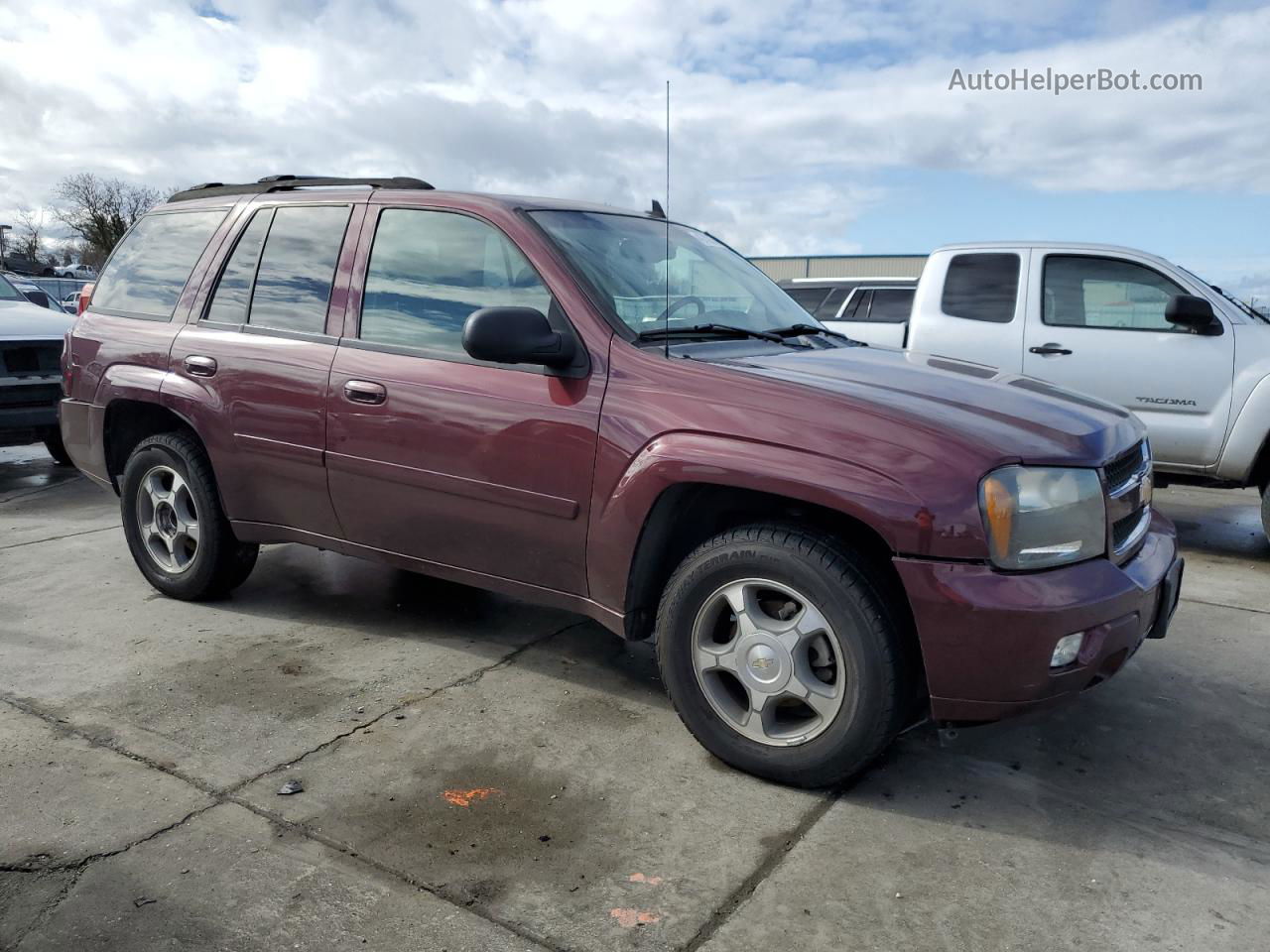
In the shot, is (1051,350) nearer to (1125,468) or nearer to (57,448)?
(1125,468)

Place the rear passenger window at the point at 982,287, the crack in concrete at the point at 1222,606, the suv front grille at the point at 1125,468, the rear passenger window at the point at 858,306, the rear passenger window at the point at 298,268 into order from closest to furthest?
the suv front grille at the point at 1125,468, the rear passenger window at the point at 298,268, the crack in concrete at the point at 1222,606, the rear passenger window at the point at 982,287, the rear passenger window at the point at 858,306

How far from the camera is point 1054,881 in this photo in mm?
2611

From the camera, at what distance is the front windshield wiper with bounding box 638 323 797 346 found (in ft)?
11.3

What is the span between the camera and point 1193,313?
6.09m

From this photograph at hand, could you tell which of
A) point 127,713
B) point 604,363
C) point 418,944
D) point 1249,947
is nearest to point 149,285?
point 127,713

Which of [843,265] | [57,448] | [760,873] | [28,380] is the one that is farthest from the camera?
[843,265]

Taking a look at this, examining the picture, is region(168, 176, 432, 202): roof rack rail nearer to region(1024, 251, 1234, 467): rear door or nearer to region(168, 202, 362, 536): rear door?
region(168, 202, 362, 536): rear door

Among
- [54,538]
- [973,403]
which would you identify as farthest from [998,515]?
[54,538]

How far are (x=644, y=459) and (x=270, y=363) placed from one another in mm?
1783

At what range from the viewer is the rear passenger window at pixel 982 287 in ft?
22.7

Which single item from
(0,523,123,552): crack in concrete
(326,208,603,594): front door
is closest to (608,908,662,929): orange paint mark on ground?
(326,208,603,594): front door

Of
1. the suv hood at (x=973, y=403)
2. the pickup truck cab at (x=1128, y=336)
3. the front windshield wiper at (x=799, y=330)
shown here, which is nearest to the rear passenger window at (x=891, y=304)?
the pickup truck cab at (x=1128, y=336)

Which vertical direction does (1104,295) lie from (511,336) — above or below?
above

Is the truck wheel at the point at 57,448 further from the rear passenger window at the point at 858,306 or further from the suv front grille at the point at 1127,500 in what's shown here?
the suv front grille at the point at 1127,500
